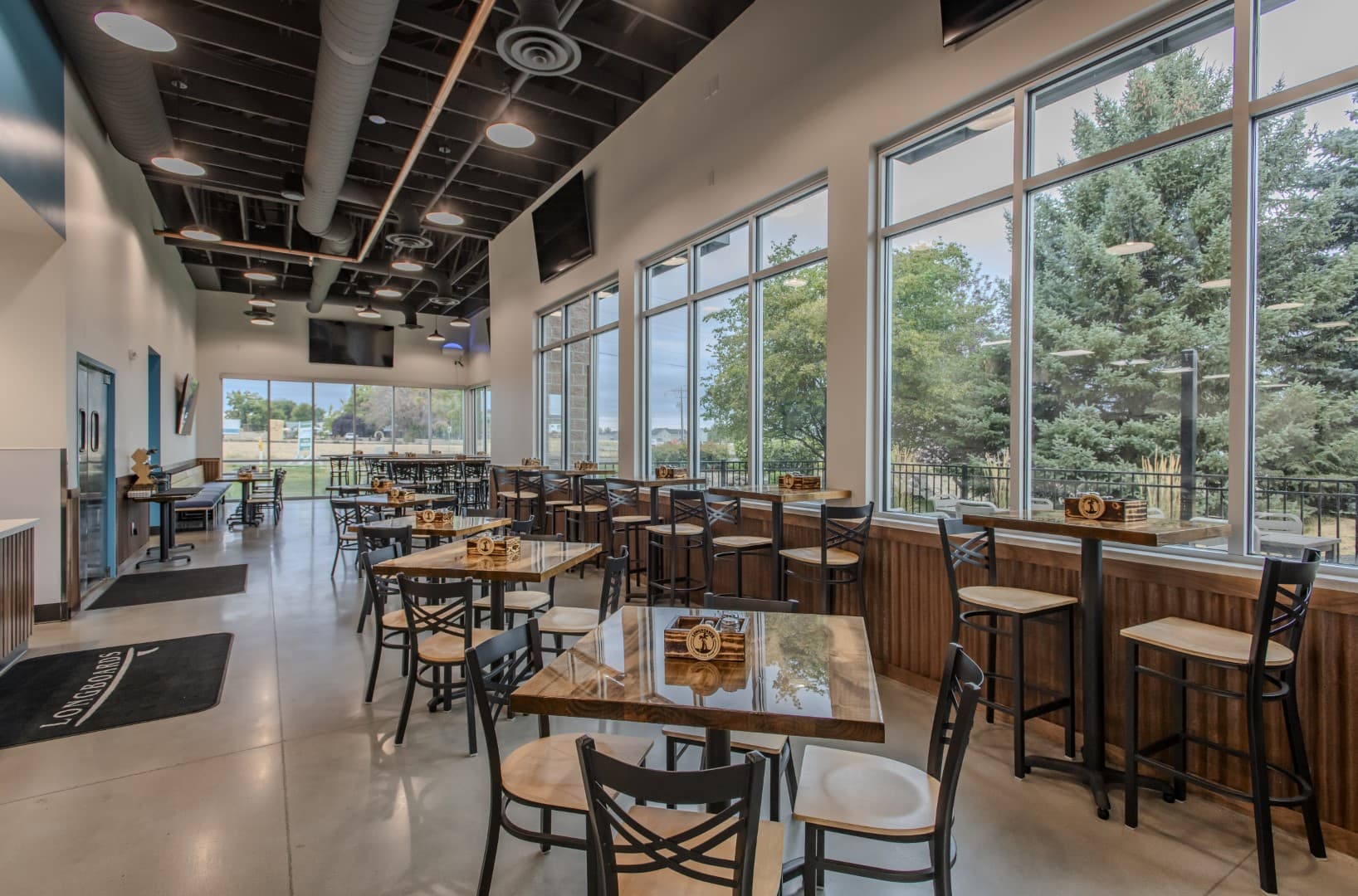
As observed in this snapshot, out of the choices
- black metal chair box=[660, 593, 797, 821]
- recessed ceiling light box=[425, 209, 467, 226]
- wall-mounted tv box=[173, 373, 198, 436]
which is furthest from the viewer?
wall-mounted tv box=[173, 373, 198, 436]

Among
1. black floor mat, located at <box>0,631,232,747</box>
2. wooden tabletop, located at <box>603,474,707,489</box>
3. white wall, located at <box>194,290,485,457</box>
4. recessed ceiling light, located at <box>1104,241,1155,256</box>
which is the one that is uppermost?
white wall, located at <box>194,290,485,457</box>

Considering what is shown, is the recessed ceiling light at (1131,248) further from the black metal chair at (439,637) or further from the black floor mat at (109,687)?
the black floor mat at (109,687)

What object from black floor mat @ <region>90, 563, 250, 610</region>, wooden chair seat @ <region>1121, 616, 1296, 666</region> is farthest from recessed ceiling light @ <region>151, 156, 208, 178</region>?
wooden chair seat @ <region>1121, 616, 1296, 666</region>

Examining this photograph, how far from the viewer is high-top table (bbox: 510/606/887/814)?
1.46m

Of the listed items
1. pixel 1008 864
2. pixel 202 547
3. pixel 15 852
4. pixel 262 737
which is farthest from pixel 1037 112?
pixel 202 547

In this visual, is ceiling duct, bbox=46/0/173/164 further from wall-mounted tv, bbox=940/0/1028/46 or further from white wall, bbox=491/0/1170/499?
wall-mounted tv, bbox=940/0/1028/46

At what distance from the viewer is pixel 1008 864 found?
220cm

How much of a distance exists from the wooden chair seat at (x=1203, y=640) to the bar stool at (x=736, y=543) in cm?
245

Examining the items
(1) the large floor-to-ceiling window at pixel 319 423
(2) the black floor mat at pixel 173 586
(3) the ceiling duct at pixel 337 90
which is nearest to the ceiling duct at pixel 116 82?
(3) the ceiling duct at pixel 337 90

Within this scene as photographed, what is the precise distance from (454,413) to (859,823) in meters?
17.1

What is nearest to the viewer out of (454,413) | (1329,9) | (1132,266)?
(1329,9)

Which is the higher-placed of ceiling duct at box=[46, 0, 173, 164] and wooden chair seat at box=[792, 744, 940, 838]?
ceiling duct at box=[46, 0, 173, 164]

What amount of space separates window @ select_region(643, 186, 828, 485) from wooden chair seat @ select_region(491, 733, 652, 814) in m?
3.21

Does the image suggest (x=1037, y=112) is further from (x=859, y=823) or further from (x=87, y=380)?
(x=87, y=380)
